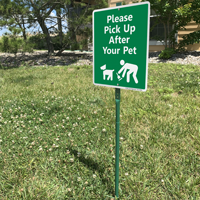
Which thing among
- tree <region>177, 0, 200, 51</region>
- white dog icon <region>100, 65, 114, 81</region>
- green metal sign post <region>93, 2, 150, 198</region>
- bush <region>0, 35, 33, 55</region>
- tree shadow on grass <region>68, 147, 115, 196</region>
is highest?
tree <region>177, 0, 200, 51</region>

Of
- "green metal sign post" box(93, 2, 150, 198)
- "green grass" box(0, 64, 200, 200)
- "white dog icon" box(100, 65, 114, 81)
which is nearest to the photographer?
"green metal sign post" box(93, 2, 150, 198)

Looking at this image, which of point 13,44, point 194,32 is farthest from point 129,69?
point 194,32

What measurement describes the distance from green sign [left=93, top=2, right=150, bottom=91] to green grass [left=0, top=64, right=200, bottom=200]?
117cm

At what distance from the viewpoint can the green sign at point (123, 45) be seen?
140cm

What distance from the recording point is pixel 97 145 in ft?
8.79

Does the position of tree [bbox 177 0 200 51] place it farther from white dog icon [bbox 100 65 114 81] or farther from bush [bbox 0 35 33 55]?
white dog icon [bbox 100 65 114 81]

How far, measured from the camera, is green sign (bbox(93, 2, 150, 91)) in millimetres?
1396

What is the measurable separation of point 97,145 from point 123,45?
1636 mm

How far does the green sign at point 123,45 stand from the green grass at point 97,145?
1.17 meters

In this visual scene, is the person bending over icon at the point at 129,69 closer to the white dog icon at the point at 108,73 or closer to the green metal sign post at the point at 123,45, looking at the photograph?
the green metal sign post at the point at 123,45

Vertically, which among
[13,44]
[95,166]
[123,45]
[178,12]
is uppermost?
[178,12]

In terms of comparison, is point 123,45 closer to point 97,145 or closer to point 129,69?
point 129,69

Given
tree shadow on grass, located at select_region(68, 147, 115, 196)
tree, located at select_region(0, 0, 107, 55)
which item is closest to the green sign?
tree shadow on grass, located at select_region(68, 147, 115, 196)

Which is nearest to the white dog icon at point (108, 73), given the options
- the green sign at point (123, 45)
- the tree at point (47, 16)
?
the green sign at point (123, 45)
